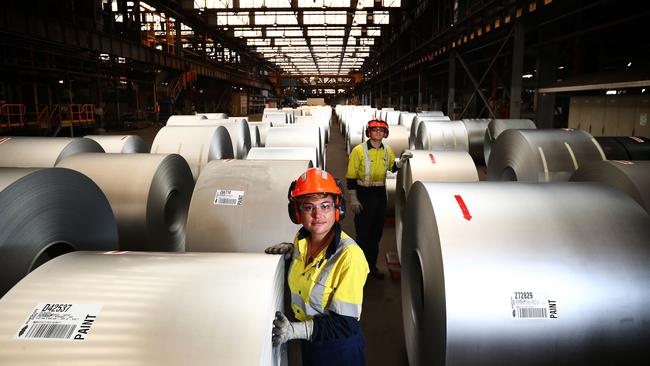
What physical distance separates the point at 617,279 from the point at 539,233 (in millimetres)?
334

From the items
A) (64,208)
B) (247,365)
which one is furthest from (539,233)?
(64,208)

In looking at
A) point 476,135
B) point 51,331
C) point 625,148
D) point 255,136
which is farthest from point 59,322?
point 476,135

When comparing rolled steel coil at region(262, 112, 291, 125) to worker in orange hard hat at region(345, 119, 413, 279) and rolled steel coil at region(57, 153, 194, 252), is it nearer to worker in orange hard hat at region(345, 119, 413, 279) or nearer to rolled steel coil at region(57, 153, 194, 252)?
worker in orange hard hat at region(345, 119, 413, 279)

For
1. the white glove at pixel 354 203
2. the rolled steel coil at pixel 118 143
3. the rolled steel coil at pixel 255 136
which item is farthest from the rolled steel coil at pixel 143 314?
the rolled steel coil at pixel 255 136

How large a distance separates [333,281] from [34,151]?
384 cm

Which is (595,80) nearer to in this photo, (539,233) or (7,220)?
A: (539,233)

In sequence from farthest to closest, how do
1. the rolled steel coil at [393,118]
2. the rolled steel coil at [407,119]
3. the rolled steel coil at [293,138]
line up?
the rolled steel coil at [393,118]
the rolled steel coil at [407,119]
the rolled steel coil at [293,138]

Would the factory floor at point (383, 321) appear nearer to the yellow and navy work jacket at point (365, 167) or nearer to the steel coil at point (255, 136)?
the yellow and navy work jacket at point (365, 167)

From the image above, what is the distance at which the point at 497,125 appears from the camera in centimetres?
886

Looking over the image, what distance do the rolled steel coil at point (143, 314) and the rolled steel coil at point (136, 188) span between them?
1.85m

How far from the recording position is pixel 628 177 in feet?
8.61

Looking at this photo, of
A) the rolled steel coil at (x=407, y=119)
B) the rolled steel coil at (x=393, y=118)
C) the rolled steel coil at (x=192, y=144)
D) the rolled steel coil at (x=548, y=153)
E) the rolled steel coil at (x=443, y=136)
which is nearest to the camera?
the rolled steel coil at (x=548, y=153)

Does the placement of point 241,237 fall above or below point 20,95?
below

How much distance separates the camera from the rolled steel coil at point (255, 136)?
8920 mm
